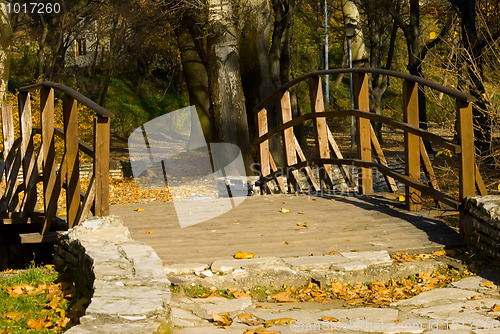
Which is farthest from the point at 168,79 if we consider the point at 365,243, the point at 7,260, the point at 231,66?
the point at 365,243

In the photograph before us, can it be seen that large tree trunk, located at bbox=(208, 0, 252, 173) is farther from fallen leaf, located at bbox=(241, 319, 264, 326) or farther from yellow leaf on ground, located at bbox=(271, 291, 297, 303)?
fallen leaf, located at bbox=(241, 319, 264, 326)

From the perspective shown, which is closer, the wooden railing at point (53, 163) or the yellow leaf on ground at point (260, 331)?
the yellow leaf on ground at point (260, 331)

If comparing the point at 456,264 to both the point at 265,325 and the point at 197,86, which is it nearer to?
the point at 265,325

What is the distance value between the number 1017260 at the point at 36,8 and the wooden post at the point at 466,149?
1956 cm

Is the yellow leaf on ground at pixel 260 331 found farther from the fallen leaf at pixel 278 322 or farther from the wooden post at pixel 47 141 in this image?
the wooden post at pixel 47 141

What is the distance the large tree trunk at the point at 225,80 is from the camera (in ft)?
45.9

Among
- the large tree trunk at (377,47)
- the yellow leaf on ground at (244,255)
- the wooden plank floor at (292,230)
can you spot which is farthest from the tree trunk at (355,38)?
the yellow leaf on ground at (244,255)

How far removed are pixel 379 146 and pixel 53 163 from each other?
11.9 feet

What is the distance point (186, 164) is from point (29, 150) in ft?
34.8

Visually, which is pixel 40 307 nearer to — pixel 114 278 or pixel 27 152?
pixel 114 278

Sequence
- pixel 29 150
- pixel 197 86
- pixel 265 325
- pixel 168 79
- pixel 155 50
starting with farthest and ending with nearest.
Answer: pixel 168 79
pixel 155 50
pixel 197 86
pixel 29 150
pixel 265 325

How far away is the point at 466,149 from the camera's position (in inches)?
250

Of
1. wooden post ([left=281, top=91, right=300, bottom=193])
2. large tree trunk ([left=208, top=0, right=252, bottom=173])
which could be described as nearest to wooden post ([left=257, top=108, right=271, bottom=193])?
wooden post ([left=281, top=91, right=300, bottom=193])

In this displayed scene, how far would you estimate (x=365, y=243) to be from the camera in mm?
6461
